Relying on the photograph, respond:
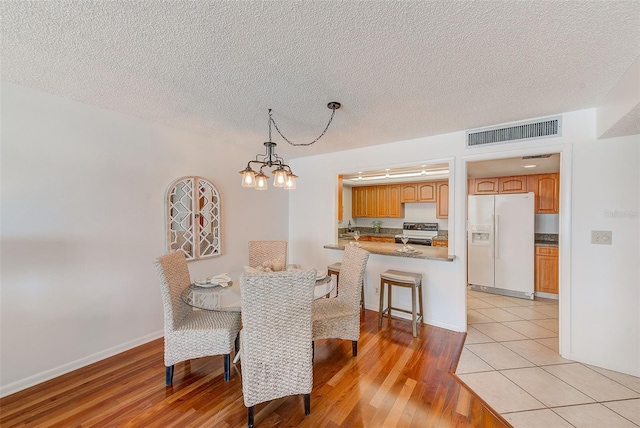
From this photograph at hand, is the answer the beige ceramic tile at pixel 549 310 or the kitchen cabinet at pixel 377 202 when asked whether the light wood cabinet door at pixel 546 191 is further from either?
the kitchen cabinet at pixel 377 202

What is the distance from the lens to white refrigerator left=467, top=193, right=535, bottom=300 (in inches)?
163

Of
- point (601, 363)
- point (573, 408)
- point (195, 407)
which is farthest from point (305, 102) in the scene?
point (601, 363)

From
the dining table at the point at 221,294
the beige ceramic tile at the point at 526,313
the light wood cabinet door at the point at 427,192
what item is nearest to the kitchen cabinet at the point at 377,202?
the light wood cabinet door at the point at 427,192

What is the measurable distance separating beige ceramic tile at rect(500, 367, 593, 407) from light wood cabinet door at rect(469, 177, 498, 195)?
324cm

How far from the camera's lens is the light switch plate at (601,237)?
227 cm

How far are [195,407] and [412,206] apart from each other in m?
5.44

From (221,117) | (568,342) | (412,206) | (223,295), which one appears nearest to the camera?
(223,295)

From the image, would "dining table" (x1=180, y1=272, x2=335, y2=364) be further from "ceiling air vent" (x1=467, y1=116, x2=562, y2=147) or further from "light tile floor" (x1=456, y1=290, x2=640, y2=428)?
"ceiling air vent" (x1=467, y1=116, x2=562, y2=147)

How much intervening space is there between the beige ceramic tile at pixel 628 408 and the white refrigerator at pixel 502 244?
99.3 inches

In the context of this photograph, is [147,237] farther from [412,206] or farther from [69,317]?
[412,206]

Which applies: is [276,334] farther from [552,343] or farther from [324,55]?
[552,343]

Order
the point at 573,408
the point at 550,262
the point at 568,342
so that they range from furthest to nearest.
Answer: the point at 550,262
the point at 568,342
the point at 573,408

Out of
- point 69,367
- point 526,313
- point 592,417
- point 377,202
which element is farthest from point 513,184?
point 69,367

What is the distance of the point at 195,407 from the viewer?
71.6 inches
